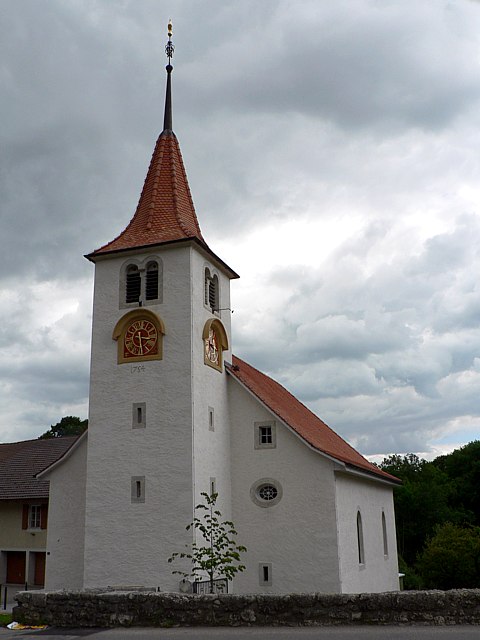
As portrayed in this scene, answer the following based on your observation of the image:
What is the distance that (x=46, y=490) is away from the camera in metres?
30.9

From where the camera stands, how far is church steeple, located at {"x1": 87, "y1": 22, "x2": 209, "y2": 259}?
23.6 meters

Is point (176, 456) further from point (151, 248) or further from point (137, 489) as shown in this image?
point (151, 248)

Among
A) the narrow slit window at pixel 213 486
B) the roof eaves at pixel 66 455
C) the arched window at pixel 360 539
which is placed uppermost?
the roof eaves at pixel 66 455

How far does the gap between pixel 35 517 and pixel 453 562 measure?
66.8 feet

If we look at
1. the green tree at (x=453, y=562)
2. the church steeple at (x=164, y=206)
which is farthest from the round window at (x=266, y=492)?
the green tree at (x=453, y=562)

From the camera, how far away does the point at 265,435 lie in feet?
76.2

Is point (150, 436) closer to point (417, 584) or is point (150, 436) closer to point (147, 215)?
point (147, 215)

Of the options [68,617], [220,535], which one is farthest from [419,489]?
[68,617]

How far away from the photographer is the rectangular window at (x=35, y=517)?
31059mm

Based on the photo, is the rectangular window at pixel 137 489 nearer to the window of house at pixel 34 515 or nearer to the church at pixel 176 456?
the church at pixel 176 456

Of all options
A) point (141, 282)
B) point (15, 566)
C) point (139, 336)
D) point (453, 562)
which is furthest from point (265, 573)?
point (453, 562)

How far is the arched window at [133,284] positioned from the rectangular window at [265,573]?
9535 millimetres

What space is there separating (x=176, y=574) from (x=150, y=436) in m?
4.13

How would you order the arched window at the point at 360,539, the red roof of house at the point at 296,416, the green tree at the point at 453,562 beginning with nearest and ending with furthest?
1. the red roof of house at the point at 296,416
2. the arched window at the point at 360,539
3. the green tree at the point at 453,562
